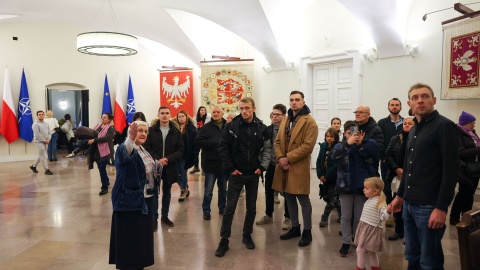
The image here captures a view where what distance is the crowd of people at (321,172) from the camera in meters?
2.18

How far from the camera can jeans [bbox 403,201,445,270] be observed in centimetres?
215

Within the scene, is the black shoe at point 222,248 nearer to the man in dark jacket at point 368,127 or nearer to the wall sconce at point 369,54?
the man in dark jacket at point 368,127

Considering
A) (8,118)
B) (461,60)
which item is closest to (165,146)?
(461,60)

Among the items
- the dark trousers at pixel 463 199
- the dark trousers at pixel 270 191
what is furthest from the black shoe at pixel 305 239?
the dark trousers at pixel 463 199

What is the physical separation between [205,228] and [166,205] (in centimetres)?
57

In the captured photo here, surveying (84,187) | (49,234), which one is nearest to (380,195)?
(49,234)

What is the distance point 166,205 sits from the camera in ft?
14.3

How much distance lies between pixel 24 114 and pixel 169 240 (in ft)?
29.6

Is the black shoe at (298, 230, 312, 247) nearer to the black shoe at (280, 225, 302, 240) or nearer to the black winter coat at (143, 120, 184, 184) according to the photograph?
the black shoe at (280, 225, 302, 240)

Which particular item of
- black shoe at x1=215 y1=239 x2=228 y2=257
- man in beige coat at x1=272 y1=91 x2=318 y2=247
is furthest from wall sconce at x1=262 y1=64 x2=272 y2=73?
black shoe at x1=215 y1=239 x2=228 y2=257

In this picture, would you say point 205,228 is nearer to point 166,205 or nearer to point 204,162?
point 166,205

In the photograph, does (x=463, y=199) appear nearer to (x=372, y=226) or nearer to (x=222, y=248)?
(x=372, y=226)

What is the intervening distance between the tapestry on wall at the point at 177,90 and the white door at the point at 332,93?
4.75m

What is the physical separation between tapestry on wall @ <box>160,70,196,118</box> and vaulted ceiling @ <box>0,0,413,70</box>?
0.95m
